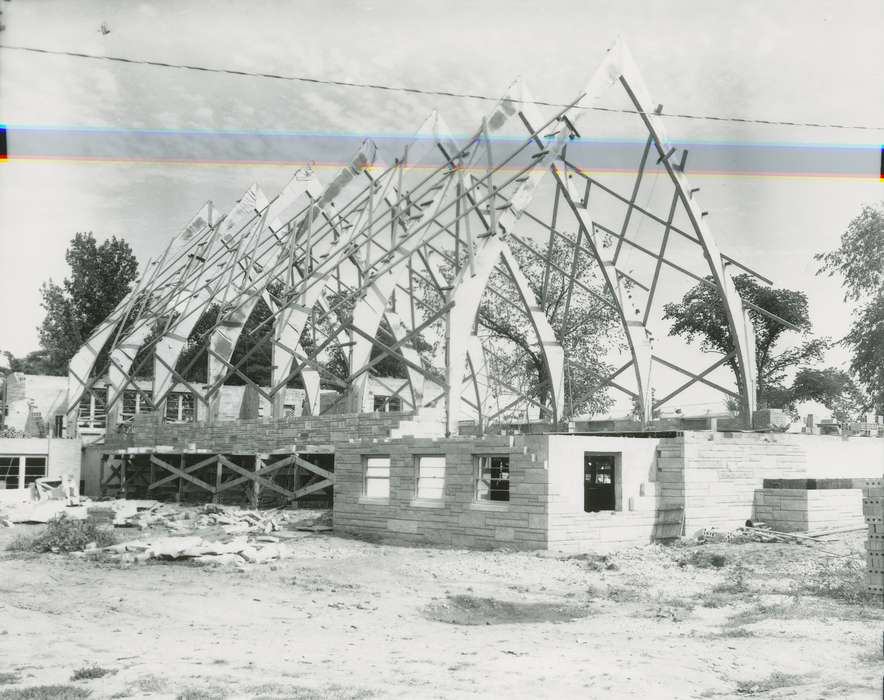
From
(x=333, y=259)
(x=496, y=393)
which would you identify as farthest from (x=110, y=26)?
(x=496, y=393)

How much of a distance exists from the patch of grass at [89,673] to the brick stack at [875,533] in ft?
29.1

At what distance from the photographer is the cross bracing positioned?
22641mm

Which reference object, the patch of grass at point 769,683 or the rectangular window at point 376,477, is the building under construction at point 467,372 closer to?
the rectangular window at point 376,477

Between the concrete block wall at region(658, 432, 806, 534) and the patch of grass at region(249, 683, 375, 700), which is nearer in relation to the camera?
the patch of grass at region(249, 683, 375, 700)

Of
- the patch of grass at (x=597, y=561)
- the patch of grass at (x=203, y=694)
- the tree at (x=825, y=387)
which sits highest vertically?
the tree at (x=825, y=387)

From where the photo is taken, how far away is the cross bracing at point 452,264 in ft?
74.3

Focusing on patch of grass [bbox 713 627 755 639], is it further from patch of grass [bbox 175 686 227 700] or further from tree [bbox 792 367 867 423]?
tree [bbox 792 367 867 423]

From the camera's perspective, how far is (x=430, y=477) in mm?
19578

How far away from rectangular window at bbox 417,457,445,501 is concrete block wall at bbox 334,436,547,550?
25 cm

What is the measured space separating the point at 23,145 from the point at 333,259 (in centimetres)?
1650

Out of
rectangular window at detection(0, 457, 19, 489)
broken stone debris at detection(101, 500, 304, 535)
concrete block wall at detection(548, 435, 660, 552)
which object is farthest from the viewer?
rectangular window at detection(0, 457, 19, 489)

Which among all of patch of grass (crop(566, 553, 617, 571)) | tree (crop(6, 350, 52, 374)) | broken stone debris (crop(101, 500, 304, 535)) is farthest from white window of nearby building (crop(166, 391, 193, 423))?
patch of grass (crop(566, 553, 617, 571))

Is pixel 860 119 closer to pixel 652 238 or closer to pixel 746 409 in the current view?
pixel 746 409

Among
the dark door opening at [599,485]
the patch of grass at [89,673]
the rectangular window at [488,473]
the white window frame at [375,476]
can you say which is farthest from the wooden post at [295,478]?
the patch of grass at [89,673]
